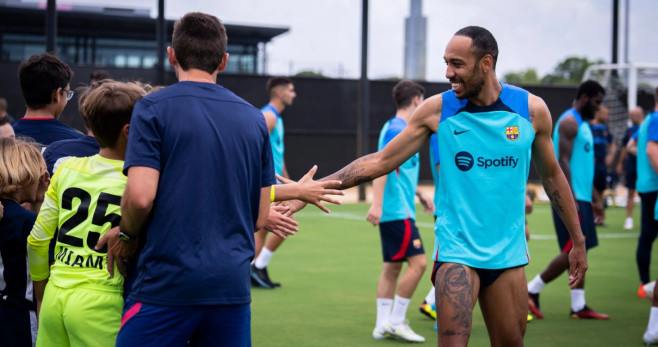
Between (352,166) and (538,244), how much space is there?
375 inches

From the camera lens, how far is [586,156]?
7.93m

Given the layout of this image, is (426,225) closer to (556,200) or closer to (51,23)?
(51,23)

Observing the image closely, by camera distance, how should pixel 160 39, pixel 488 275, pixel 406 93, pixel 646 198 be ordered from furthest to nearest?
1. pixel 160 39
2. pixel 646 198
3. pixel 406 93
4. pixel 488 275

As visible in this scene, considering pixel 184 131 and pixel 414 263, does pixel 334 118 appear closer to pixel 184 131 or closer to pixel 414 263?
pixel 414 263

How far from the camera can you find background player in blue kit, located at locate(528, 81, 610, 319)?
7.75 metres

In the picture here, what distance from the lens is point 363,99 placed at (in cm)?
2227

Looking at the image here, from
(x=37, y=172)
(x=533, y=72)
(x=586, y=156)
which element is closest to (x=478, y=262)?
(x=37, y=172)

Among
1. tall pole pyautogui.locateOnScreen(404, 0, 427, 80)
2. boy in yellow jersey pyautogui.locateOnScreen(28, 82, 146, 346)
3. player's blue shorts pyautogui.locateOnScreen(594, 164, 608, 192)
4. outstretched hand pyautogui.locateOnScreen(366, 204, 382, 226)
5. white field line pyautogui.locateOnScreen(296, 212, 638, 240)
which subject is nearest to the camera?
boy in yellow jersey pyautogui.locateOnScreen(28, 82, 146, 346)

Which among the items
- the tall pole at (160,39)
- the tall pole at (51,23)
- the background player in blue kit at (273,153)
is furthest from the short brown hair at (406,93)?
the tall pole at (160,39)

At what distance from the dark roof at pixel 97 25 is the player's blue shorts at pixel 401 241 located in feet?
89.5

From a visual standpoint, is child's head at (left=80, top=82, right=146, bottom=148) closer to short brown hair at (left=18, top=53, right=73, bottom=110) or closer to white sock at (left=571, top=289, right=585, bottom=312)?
short brown hair at (left=18, top=53, right=73, bottom=110)

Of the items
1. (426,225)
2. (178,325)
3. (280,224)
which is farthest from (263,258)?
(426,225)

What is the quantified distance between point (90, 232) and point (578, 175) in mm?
5573

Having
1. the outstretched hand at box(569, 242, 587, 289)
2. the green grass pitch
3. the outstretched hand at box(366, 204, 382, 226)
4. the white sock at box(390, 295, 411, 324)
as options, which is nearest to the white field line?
the green grass pitch
